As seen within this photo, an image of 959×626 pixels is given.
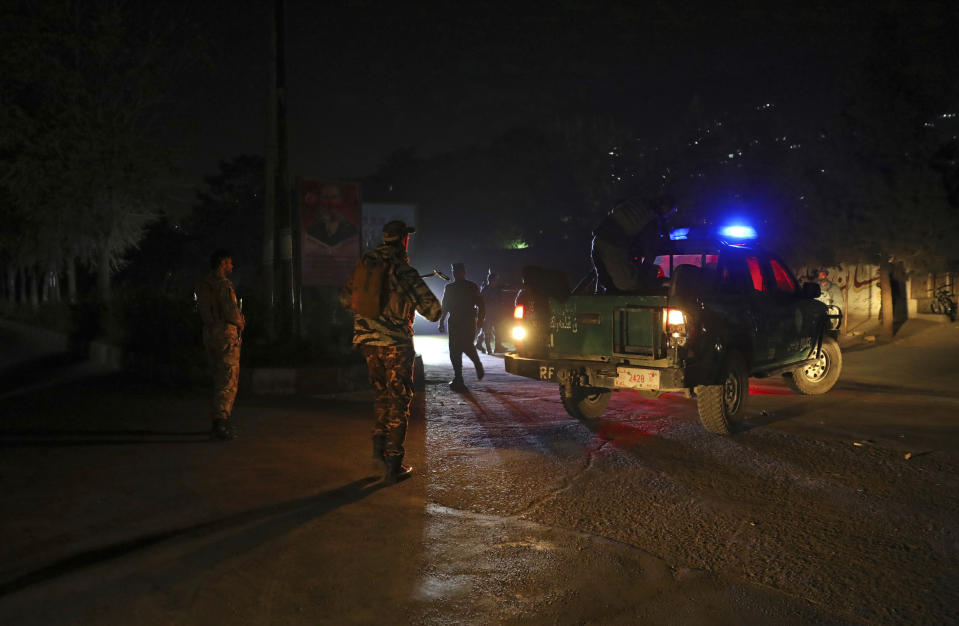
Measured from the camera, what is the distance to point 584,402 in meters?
8.37

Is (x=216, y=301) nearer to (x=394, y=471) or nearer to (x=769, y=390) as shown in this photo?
(x=394, y=471)

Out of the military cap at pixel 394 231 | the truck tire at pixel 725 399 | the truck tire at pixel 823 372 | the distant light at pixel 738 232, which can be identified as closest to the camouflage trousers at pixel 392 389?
the military cap at pixel 394 231

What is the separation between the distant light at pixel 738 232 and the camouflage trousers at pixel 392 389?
4641 millimetres

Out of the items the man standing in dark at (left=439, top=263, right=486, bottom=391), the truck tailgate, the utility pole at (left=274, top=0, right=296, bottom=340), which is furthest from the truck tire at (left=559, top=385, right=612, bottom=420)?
the utility pole at (left=274, top=0, right=296, bottom=340)

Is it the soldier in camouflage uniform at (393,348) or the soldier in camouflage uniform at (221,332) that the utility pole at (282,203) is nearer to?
the soldier in camouflage uniform at (221,332)

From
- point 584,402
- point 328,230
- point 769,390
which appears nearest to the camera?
point 584,402

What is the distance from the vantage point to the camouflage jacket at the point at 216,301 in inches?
283

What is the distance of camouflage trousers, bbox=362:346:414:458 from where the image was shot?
573cm

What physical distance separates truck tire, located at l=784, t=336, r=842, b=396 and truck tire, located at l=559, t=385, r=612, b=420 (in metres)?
3.17

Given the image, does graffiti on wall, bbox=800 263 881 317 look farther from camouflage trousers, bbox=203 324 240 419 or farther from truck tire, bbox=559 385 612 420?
camouflage trousers, bbox=203 324 240 419

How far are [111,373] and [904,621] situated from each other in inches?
469

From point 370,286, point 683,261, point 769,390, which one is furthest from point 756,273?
point 370,286

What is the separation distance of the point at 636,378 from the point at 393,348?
99.2 inches

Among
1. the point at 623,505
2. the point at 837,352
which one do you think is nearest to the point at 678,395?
the point at 837,352
